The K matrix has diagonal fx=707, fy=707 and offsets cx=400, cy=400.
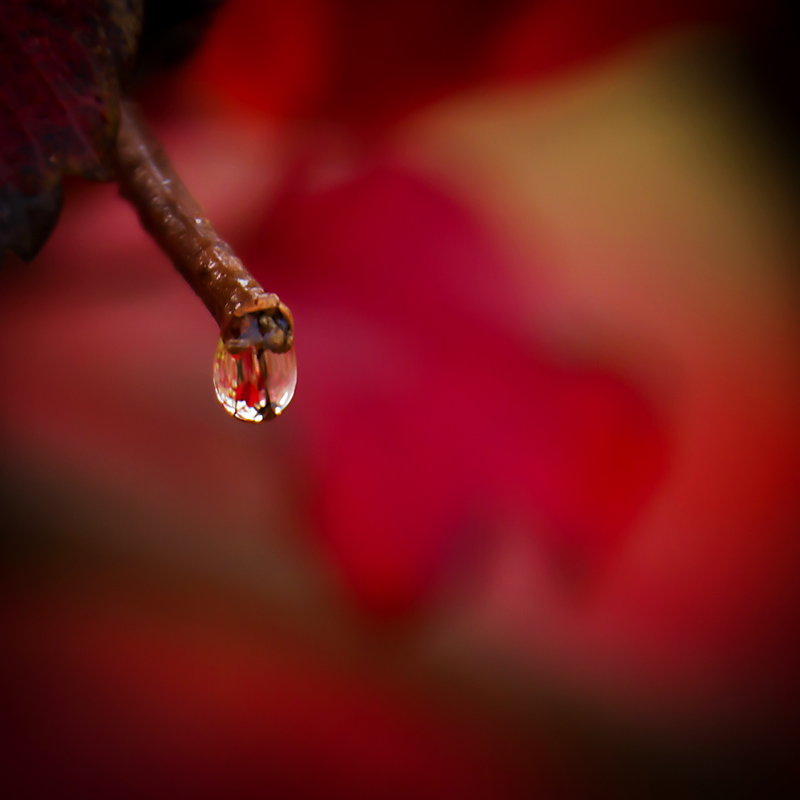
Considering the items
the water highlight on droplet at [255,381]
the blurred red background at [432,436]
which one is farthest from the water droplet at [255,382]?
the blurred red background at [432,436]

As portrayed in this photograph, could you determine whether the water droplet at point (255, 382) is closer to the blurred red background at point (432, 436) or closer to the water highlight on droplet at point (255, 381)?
the water highlight on droplet at point (255, 381)

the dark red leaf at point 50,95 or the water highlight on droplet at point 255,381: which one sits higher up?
the dark red leaf at point 50,95

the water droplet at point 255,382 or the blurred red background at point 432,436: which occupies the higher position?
the blurred red background at point 432,436

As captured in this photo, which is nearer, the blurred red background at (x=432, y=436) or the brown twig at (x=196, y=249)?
the brown twig at (x=196, y=249)

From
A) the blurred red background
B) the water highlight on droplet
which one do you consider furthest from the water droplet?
the blurred red background
